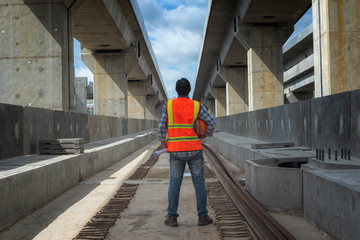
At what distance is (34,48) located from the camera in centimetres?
1451

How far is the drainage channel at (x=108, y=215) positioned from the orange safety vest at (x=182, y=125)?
1.45 m

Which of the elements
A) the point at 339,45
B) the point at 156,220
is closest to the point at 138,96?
the point at 339,45

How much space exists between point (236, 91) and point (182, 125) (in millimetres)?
33480

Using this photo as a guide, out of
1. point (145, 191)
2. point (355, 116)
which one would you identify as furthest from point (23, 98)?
point (355, 116)

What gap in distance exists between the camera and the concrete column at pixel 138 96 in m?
48.7

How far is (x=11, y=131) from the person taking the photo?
27.5 feet

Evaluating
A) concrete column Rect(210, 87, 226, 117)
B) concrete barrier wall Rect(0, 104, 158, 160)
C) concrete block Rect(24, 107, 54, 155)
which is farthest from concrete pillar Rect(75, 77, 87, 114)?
concrete block Rect(24, 107, 54, 155)

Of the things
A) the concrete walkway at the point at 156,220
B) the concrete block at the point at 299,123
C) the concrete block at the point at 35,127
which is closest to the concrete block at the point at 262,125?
the concrete block at the point at 299,123

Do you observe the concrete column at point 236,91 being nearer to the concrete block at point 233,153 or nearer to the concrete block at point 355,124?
the concrete block at point 233,153

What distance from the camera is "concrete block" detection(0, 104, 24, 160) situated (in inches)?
314

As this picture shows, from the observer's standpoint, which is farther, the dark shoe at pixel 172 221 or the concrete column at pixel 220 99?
the concrete column at pixel 220 99

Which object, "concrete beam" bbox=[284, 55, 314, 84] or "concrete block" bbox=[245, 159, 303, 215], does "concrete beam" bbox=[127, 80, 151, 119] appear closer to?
"concrete beam" bbox=[284, 55, 314, 84]

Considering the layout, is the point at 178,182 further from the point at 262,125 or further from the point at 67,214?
the point at 262,125

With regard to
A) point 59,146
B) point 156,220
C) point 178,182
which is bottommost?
point 156,220
